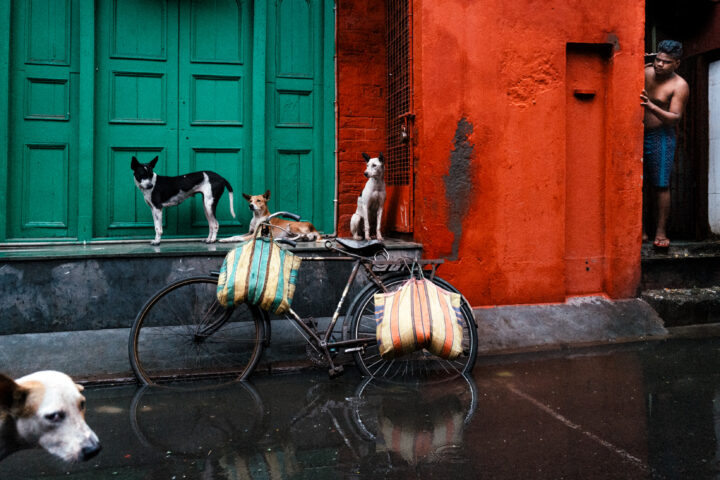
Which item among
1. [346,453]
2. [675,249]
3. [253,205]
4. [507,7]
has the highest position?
[507,7]

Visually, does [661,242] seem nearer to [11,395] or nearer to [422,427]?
[422,427]

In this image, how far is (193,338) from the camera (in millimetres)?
4309

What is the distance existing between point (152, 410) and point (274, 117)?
12.2 ft

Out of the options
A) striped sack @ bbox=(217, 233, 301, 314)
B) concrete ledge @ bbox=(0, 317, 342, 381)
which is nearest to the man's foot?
concrete ledge @ bbox=(0, 317, 342, 381)

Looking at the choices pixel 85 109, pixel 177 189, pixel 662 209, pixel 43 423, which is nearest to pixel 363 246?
pixel 177 189

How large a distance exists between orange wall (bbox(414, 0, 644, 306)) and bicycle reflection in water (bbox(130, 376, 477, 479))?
1722 millimetres

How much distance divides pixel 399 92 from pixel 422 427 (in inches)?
153

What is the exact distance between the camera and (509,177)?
18.6 feet

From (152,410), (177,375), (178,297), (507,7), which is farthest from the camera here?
(507,7)

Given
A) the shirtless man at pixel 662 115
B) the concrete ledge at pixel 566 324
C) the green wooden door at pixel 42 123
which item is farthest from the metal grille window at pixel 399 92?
the green wooden door at pixel 42 123

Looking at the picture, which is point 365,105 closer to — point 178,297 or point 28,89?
point 178,297

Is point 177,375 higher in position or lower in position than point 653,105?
lower

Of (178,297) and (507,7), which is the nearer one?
(178,297)

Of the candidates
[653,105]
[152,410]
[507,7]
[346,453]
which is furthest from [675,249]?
[152,410]
